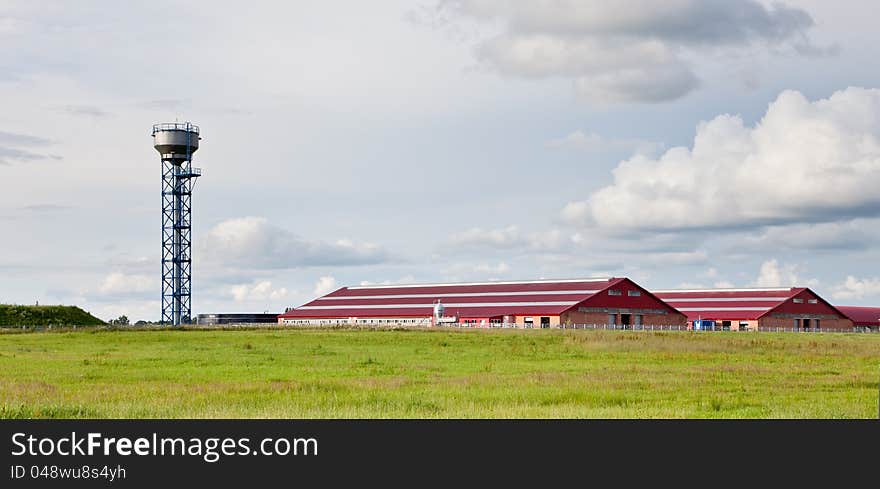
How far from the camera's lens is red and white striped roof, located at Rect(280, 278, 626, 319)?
4564 inches

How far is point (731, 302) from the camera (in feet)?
433

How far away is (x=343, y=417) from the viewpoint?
72.0 ft

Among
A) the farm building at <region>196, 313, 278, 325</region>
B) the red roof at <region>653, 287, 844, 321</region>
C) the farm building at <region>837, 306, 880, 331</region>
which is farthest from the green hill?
the farm building at <region>837, 306, 880, 331</region>

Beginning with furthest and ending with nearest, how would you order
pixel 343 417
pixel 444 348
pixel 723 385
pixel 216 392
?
1. pixel 444 348
2. pixel 723 385
3. pixel 216 392
4. pixel 343 417

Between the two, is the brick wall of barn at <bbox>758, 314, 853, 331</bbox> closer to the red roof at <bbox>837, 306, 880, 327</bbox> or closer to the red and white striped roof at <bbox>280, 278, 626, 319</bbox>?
the red roof at <bbox>837, 306, 880, 327</bbox>

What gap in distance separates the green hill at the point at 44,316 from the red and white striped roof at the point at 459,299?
2776 cm

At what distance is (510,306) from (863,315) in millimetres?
66193

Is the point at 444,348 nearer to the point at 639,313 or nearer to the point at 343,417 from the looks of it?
the point at 343,417

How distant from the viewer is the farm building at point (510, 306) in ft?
371

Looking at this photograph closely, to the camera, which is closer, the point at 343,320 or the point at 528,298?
the point at 528,298

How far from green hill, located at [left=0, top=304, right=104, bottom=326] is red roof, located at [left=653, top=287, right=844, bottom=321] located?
254 feet

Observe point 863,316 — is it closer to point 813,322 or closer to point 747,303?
point 813,322
